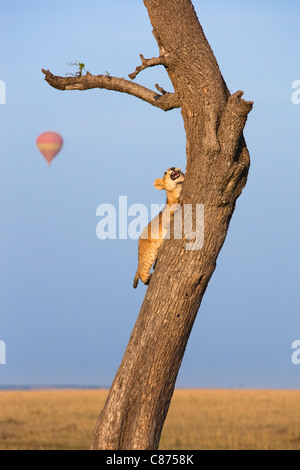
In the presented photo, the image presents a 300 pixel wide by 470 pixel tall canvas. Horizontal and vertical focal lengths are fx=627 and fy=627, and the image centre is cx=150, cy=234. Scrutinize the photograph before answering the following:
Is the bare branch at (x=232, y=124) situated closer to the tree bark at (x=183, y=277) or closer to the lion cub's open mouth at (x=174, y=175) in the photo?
the tree bark at (x=183, y=277)

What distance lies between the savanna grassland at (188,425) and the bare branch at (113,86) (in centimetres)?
1359

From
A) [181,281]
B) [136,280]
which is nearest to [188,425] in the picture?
[136,280]

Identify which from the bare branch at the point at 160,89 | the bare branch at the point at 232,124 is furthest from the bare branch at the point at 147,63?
the bare branch at the point at 232,124

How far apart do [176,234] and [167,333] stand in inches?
48.5

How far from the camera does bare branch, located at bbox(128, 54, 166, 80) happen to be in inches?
332

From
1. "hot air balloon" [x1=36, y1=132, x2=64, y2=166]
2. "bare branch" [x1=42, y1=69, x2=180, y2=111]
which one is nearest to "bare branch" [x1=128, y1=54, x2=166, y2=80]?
"bare branch" [x1=42, y1=69, x2=180, y2=111]

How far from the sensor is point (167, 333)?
7.65 m

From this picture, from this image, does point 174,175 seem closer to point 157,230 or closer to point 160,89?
point 157,230

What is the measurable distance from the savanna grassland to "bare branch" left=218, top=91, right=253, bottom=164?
46.6 feet

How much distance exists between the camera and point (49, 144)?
30500 mm
